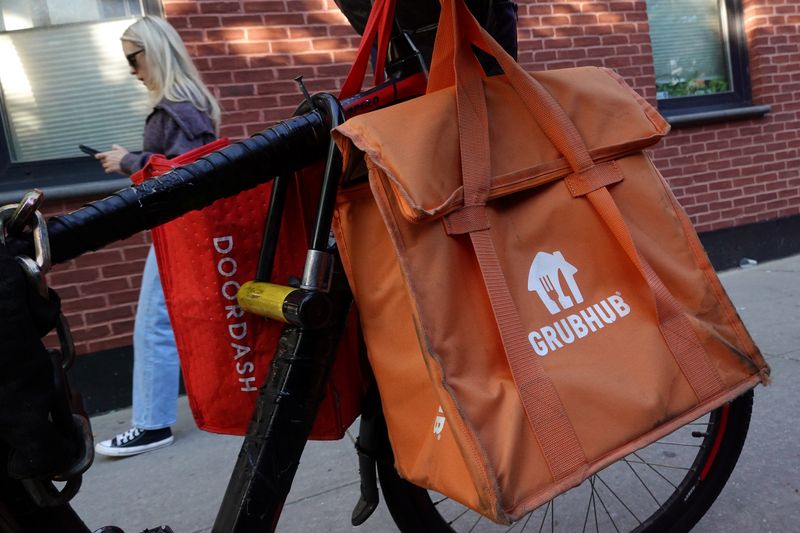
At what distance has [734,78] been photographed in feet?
18.6

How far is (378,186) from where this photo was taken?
1.19 meters

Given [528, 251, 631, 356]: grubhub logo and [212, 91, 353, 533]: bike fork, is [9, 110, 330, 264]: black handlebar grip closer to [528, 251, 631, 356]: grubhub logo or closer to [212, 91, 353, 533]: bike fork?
[212, 91, 353, 533]: bike fork

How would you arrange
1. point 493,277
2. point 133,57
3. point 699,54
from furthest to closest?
point 699,54 < point 133,57 < point 493,277

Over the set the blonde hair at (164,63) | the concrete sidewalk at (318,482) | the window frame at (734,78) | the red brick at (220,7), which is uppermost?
the red brick at (220,7)

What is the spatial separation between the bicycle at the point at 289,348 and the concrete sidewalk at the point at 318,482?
465 mm

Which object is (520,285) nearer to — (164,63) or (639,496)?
(639,496)

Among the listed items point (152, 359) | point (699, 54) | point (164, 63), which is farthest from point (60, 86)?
point (699, 54)

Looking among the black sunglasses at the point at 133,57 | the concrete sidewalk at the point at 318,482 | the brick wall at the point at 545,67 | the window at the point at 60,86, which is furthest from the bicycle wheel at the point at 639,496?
the window at the point at 60,86

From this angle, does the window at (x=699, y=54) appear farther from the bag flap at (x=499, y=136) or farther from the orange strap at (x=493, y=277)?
the orange strap at (x=493, y=277)

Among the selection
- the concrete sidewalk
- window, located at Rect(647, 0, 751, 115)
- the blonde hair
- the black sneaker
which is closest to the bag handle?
the concrete sidewalk

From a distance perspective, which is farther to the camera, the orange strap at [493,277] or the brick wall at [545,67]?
the brick wall at [545,67]

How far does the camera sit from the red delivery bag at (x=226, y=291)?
1.40 metres

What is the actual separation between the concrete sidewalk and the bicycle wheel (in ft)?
0.66

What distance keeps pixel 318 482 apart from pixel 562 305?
1.68 metres
